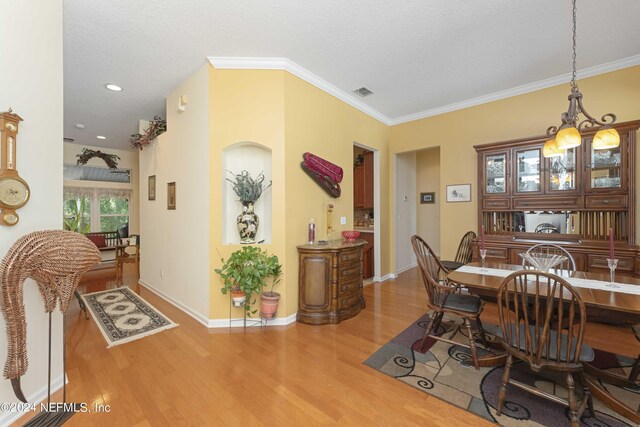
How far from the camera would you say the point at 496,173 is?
3.68 metres

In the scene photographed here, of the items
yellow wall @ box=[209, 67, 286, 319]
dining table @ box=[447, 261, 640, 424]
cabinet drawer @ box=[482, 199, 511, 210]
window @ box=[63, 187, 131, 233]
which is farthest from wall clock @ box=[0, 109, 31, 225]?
window @ box=[63, 187, 131, 233]

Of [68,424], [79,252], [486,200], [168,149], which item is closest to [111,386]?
[68,424]

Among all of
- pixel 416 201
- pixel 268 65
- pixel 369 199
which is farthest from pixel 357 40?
pixel 416 201

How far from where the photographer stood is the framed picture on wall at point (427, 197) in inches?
225

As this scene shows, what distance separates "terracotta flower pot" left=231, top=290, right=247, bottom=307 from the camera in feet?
9.16

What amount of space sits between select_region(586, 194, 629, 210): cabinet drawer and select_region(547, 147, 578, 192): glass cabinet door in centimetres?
22

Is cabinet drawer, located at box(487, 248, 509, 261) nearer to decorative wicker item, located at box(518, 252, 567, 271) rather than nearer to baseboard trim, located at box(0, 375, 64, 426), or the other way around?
decorative wicker item, located at box(518, 252, 567, 271)

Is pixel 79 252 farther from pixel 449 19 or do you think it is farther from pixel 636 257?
pixel 636 257

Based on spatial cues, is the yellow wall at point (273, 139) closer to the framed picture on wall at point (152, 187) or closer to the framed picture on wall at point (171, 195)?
the framed picture on wall at point (171, 195)

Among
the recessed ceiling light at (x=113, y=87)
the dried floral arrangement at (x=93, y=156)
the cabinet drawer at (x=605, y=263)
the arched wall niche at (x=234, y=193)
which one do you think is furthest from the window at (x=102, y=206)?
the cabinet drawer at (x=605, y=263)

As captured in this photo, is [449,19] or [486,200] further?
[486,200]

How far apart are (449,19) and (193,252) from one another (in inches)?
143

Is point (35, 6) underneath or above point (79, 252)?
above

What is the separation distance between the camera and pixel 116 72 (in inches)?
124
